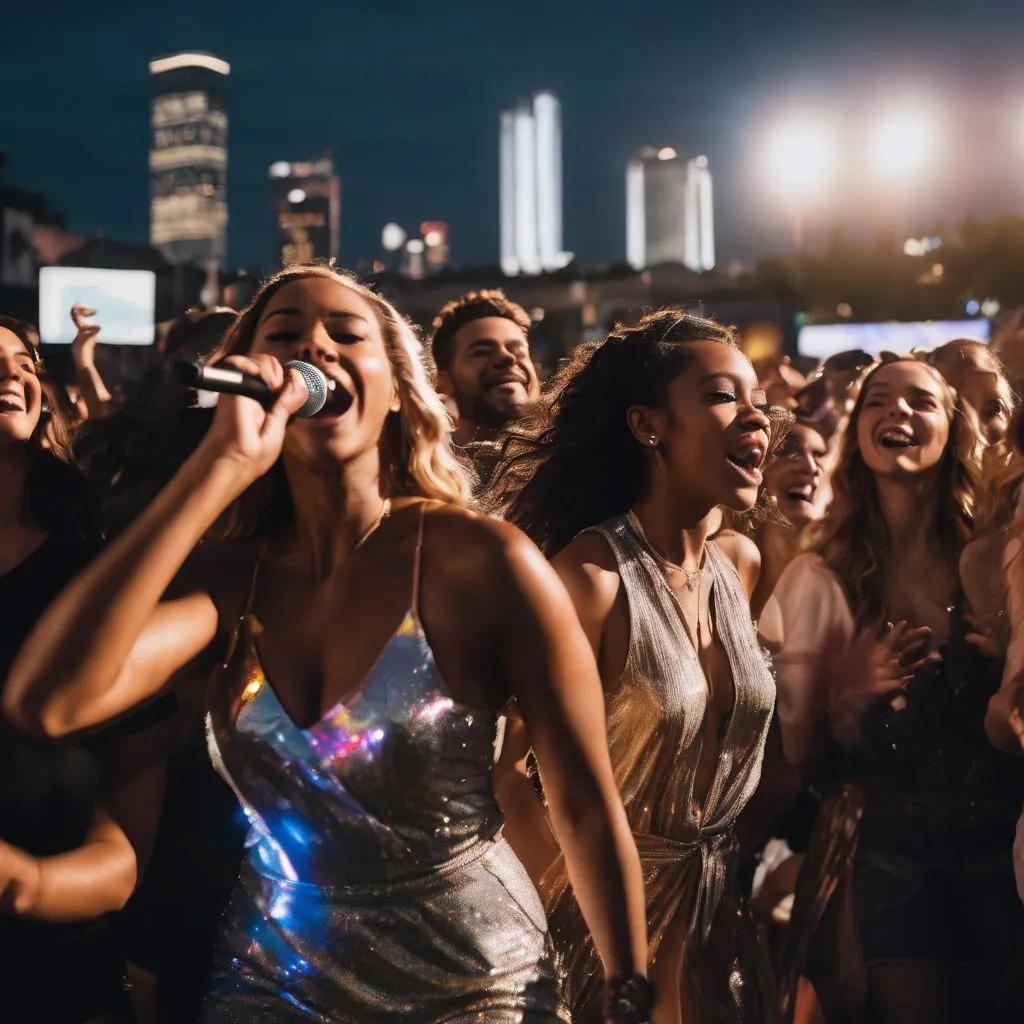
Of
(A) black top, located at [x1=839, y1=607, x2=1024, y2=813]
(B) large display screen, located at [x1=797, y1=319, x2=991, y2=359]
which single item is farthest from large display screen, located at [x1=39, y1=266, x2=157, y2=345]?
(B) large display screen, located at [x1=797, y1=319, x2=991, y2=359]

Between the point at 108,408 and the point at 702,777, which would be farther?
the point at 108,408

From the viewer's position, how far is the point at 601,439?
355cm

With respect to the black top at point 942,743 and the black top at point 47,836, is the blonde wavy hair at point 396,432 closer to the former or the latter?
the black top at point 47,836

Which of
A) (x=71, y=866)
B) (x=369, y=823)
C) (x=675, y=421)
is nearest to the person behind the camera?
(x=369, y=823)

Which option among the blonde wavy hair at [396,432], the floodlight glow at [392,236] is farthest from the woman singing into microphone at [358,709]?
the floodlight glow at [392,236]

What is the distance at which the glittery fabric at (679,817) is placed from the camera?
305 centimetres

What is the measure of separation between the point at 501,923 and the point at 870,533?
8.28 feet

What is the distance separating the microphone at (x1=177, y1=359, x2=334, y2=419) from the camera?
1926mm

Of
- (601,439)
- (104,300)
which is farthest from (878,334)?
(601,439)

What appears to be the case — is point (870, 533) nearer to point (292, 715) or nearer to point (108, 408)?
point (292, 715)

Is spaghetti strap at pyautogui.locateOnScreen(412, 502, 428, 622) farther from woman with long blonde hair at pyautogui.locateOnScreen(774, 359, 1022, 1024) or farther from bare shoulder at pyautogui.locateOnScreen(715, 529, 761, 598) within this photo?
woman with long blonde hair at pyautogui.locateOnScreen(774, 359, 1022, 1024)

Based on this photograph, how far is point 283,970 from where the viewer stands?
2.22 meters

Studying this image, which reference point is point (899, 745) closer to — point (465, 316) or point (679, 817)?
point (679, 817)

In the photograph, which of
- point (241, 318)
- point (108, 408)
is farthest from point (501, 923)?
point (108, 408)
